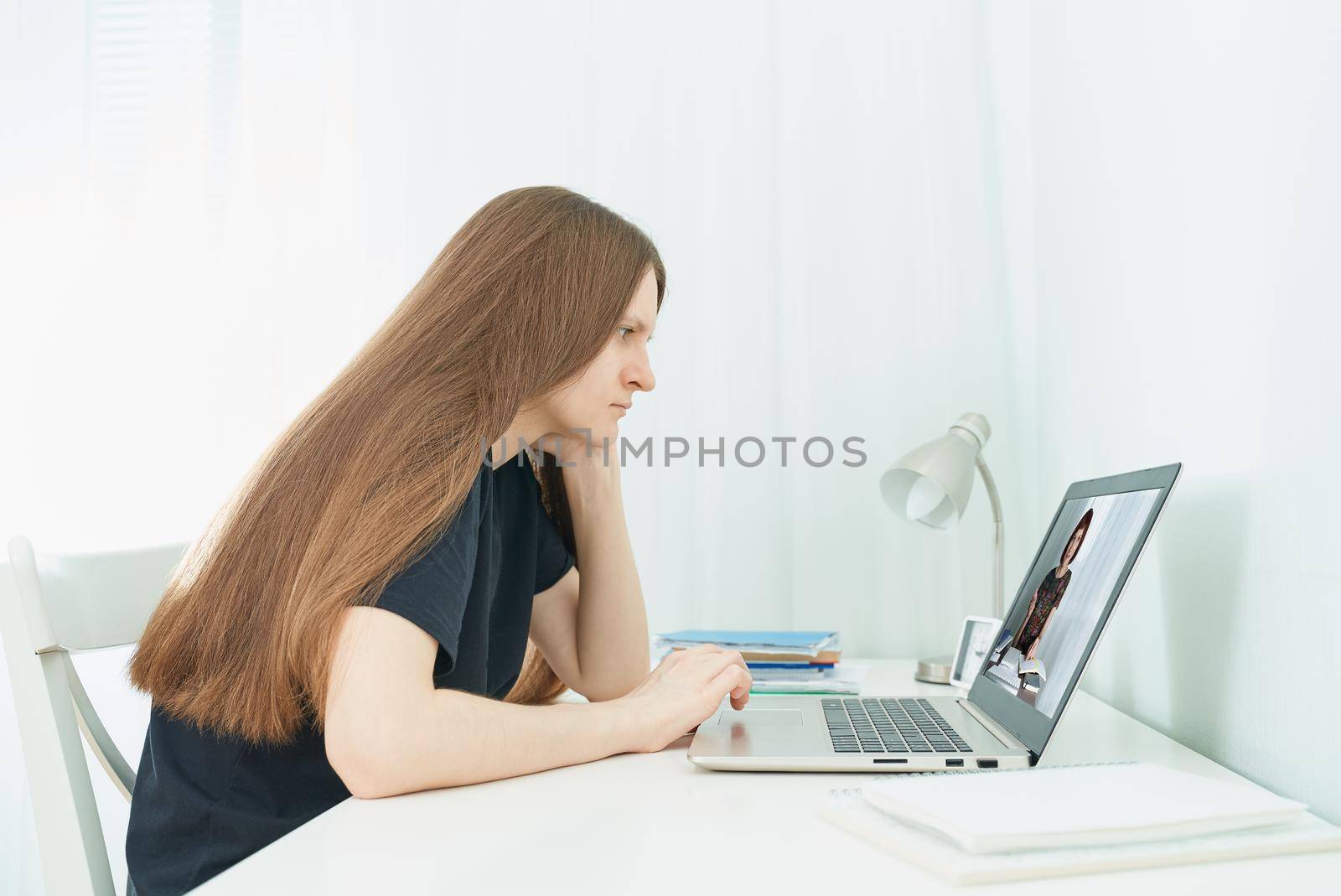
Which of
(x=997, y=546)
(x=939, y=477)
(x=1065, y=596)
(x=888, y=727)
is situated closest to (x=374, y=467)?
(x=888, y=727)

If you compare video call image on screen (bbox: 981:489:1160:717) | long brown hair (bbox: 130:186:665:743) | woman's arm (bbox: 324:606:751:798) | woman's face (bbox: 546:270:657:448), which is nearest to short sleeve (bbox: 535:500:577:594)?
woman's face (bbox: 546:270:657:448)

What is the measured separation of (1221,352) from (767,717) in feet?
1.69

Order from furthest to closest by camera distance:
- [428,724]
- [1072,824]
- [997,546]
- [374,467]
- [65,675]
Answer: [997,546], [65,675], [374,467], [428,724], [1072,824]

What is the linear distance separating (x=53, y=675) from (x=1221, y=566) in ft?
3.46

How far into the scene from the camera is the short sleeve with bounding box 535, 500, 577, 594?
3.94 ft

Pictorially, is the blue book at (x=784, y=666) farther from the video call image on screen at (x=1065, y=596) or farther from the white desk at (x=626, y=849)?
the white desk at (x=626, y=849)

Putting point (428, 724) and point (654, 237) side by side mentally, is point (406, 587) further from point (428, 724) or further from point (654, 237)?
point (654, 237)

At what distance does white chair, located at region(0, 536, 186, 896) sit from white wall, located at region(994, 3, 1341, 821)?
3.19 ft

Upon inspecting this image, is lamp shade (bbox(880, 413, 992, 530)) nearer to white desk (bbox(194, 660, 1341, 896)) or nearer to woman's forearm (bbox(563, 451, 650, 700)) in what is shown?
woman's forearm (bbox(563, 451, 650, 700))

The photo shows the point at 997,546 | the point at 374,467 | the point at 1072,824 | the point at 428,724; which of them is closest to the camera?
the point at 1072,824

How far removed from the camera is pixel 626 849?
527mm

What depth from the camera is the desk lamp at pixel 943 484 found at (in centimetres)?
121

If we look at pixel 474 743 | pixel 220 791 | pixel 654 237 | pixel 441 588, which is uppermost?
pixel 654 237

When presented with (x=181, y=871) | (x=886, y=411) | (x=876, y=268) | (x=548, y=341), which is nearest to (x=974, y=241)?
(x=876, y=268)
